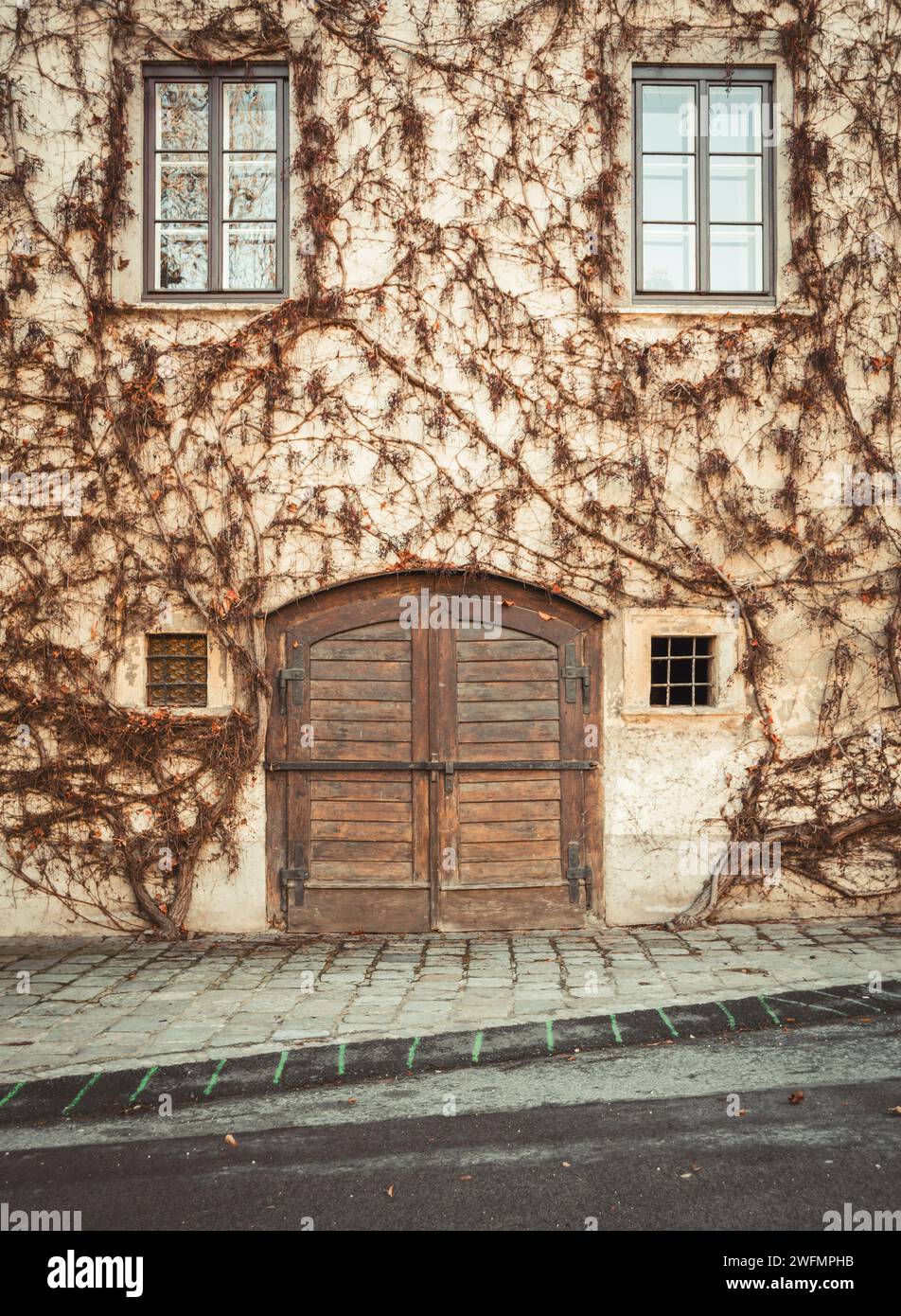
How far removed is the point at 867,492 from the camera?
8.69 m

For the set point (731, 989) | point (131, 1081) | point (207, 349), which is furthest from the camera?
point (207, 349)

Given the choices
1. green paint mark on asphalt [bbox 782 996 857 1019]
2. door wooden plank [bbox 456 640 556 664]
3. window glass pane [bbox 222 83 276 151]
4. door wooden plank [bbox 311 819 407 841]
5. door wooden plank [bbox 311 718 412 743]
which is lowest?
green paint mark on asphalt [bbox 782 996 857 1019]

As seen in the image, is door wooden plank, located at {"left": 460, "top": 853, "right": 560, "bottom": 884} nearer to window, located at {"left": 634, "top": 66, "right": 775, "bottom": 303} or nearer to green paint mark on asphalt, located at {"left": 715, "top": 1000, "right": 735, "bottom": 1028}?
green paint mark on asphalt, located at {"left": 715, "top": 1000, "right": 735, "bottom": 1028}

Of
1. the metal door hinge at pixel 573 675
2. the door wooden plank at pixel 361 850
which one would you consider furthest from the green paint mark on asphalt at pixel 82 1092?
the metal door hinge at pixel 573 675

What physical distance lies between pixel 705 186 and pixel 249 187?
3361mm

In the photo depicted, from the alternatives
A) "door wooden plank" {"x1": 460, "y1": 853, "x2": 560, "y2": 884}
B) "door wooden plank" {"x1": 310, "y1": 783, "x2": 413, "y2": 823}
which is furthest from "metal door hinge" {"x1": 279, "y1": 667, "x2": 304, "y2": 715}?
"door wooden plank" {"x1": 460, "y1": 853, "x2": 560, "y2": 884}

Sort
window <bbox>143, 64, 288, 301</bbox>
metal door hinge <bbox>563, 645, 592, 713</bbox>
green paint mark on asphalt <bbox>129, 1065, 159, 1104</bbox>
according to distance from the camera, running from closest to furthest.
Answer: green paint mark on asphalt <bbox>129, 1065, 159, 1104</bbox> → metal door hinge <bbox>563, 645, 592, 713</bbox> → window <bbox>143, 64, 288, 301</bbox>

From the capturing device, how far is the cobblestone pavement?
239 inches

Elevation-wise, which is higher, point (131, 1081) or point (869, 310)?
point (869, 310)

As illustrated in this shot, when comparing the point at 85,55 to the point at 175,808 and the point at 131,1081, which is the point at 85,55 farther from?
the point at 131,1081

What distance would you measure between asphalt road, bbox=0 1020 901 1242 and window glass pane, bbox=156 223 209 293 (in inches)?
233
